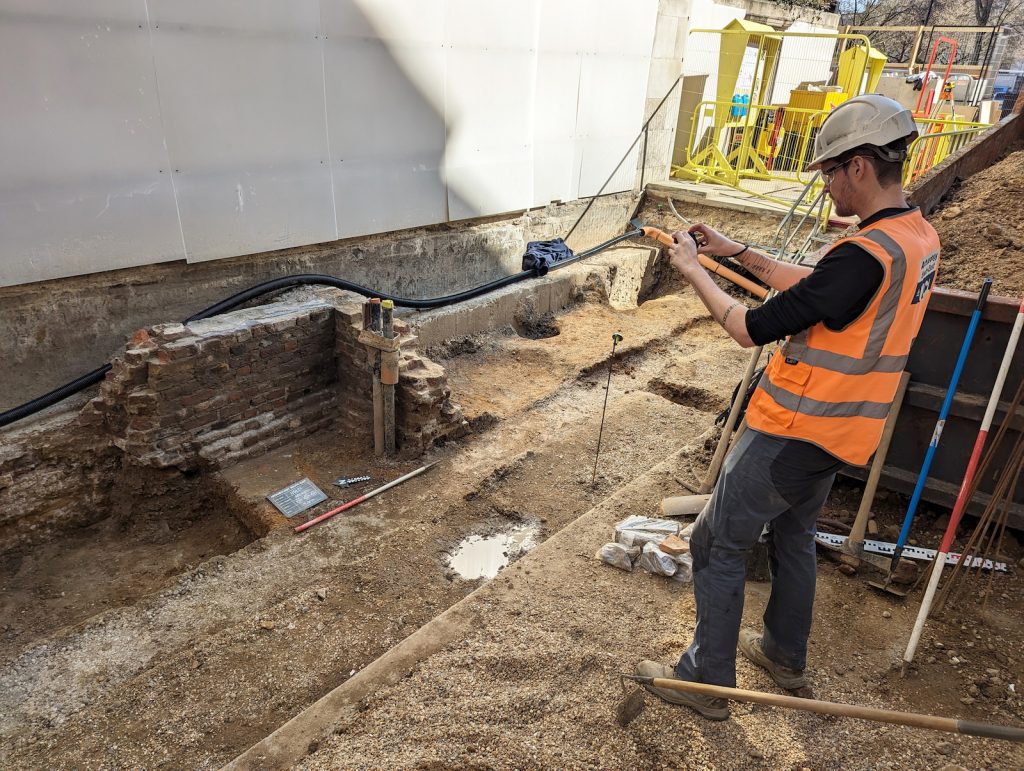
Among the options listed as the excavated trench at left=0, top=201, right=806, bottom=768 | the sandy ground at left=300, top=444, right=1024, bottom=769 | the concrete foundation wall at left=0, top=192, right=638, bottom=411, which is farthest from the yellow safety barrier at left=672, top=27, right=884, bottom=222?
the sandy ground at left=300, top=444, right=1024, bottom=769

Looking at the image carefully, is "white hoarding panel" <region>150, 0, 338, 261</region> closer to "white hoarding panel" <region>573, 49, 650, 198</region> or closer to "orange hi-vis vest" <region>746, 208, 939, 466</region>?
"white hoarding panel" <region>573, 49, 650, 198</region>

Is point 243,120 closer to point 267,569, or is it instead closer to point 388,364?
point 388,364

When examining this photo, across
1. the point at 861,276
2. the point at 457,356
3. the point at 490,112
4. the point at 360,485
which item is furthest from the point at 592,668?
the point at 490,112

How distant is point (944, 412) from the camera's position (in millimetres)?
3346

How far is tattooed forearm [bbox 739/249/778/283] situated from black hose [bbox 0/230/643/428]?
214 cm

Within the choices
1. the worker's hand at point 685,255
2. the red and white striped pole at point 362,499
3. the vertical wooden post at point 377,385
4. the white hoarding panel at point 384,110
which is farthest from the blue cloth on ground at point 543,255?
the worker's hand at point 685,255

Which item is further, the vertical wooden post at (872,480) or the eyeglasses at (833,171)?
the vertical wooden post at (872,480)

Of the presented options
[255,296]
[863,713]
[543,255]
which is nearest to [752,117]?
[543,255]

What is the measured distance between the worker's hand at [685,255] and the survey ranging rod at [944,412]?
1671 millimetres

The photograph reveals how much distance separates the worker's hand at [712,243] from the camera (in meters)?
2.89

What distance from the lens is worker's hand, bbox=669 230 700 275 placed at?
259 cm

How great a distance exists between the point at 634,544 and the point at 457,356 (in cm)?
406

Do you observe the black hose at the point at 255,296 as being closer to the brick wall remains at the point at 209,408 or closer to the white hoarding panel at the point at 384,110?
the brick wall remains at the point at 209,408

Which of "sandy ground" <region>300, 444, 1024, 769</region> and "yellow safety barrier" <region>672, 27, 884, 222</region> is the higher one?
"yellow safety barrier" <region>672, 27, 884, 222</region>
